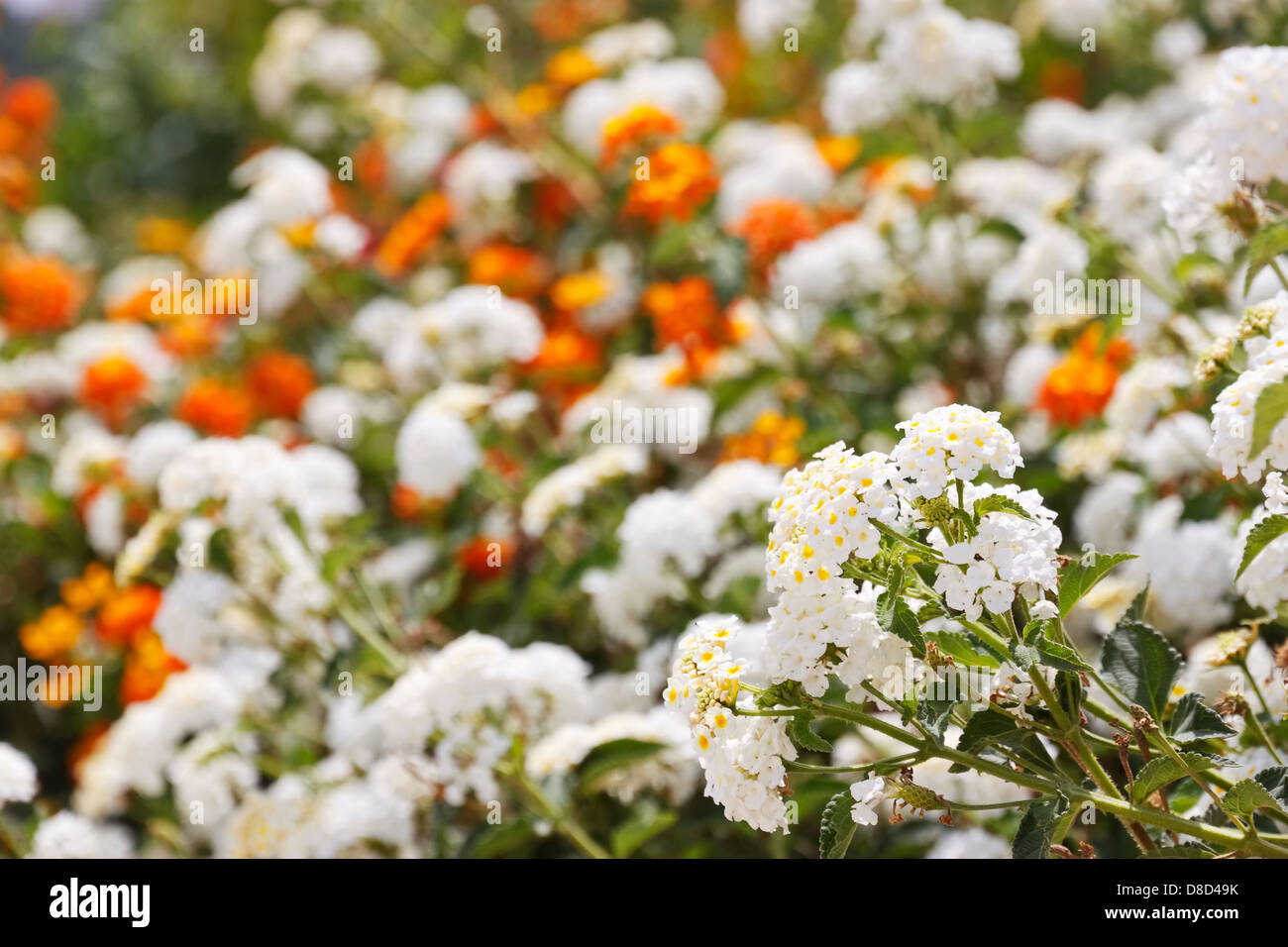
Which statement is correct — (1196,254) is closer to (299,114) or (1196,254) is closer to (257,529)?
(257,529)

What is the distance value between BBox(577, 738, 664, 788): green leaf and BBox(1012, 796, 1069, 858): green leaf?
78 centimetres

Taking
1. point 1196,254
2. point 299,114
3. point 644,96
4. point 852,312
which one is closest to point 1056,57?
point 644,96

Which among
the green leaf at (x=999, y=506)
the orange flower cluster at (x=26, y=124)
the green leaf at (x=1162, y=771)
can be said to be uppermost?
the orange flower cluster at (x=26, y=124)

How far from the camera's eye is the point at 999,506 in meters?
1.37

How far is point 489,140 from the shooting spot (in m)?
4.16

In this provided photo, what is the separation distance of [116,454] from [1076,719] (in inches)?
109

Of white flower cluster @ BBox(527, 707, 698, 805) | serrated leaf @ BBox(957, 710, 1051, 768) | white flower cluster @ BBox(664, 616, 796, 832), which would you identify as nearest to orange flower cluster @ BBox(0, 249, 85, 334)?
white flower cluster @ BBox(527, 707, 698, 805)

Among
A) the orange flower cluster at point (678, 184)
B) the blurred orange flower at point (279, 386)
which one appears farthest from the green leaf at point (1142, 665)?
the blurred orange flower at point (279, 386)

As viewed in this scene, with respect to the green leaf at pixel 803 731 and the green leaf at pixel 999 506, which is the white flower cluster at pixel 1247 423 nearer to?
the green leaf at pixel 999 506

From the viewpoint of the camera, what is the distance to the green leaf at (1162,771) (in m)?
1.39

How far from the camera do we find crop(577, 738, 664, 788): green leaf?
6.84 ft

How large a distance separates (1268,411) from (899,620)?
41 cm

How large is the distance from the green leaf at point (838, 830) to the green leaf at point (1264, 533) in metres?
0.51

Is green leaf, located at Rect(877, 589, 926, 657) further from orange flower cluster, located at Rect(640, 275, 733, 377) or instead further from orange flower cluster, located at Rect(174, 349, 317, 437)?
orange flower cluster, located at Rect(174, 349, 317, 437)
